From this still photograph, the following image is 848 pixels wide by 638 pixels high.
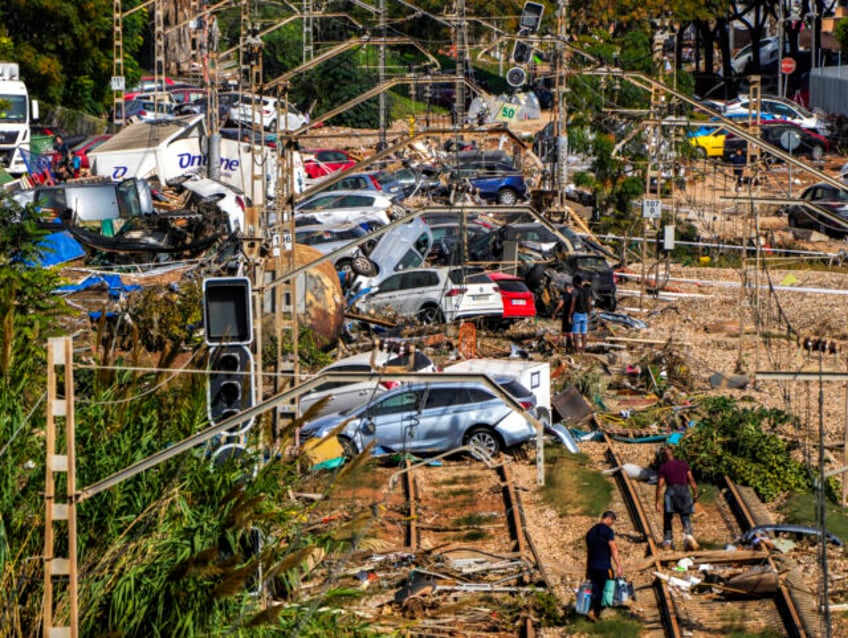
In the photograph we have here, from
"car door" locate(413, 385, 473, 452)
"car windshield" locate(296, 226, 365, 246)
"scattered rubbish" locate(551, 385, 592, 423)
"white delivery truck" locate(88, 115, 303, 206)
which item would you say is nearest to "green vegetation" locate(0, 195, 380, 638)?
"car door" locate(413, 385, 473, 452)

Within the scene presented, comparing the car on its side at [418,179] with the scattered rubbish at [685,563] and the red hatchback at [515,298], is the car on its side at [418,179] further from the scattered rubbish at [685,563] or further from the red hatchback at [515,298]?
the scattered rubbish at [685,563]

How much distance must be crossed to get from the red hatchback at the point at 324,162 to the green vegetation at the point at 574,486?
26.1 m

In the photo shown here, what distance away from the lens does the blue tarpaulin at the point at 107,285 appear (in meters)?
29.8

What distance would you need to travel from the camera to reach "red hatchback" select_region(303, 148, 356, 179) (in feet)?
158

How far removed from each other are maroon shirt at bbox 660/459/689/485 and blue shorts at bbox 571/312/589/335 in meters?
10.2

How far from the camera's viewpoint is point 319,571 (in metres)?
16.1

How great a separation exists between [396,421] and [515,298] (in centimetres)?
832

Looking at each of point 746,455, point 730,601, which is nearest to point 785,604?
point 730,601

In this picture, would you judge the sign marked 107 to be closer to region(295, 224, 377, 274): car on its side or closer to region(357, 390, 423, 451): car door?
region(295, 224, 377, 274): car on its side

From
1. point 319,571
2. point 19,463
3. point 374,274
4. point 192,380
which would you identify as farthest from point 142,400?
point 374,274

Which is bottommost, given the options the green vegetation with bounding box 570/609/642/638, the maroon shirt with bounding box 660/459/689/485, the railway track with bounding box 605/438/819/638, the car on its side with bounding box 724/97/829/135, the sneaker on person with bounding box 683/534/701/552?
the green vegetation with bounding box 570/609/642/638

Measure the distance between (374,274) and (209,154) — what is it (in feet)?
38.4

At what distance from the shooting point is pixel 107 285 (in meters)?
30.5

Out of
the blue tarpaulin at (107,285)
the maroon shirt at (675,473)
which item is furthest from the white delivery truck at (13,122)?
the maroon shirt at (675,473)
